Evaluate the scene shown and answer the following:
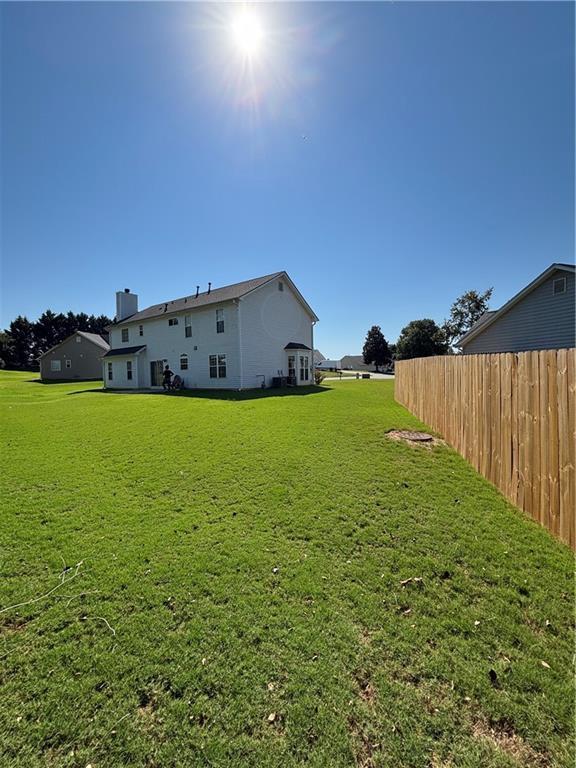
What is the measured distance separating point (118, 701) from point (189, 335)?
21.7m

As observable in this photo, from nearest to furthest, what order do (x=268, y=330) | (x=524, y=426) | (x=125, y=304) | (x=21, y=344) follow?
(x=524, y=426), (x=268, y=330), (x=125, y=304), (x=21, y=344)

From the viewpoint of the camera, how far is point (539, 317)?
13.9m

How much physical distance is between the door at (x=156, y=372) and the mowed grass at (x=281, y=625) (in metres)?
20.1

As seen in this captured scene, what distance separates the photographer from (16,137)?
10977 millimetres

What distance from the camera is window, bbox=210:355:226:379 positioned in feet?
67.2

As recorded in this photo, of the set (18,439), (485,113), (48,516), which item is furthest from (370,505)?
(485,113)

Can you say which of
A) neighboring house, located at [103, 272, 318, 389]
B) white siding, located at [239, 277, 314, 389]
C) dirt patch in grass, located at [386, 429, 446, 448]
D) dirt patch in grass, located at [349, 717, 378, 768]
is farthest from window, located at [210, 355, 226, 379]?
dirt patch in grass, located at [349, 717, 378, 768]

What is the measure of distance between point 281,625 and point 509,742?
148cm

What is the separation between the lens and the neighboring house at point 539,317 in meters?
12.6

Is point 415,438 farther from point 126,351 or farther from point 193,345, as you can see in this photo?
point 126,351

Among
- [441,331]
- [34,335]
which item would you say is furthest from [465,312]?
[34,335]

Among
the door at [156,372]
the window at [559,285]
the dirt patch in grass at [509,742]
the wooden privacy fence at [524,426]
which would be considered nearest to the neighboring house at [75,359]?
the door at [156,372]

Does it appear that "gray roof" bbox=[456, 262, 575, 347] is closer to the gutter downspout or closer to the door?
the gutter downspout

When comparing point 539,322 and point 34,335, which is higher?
point 34,335
